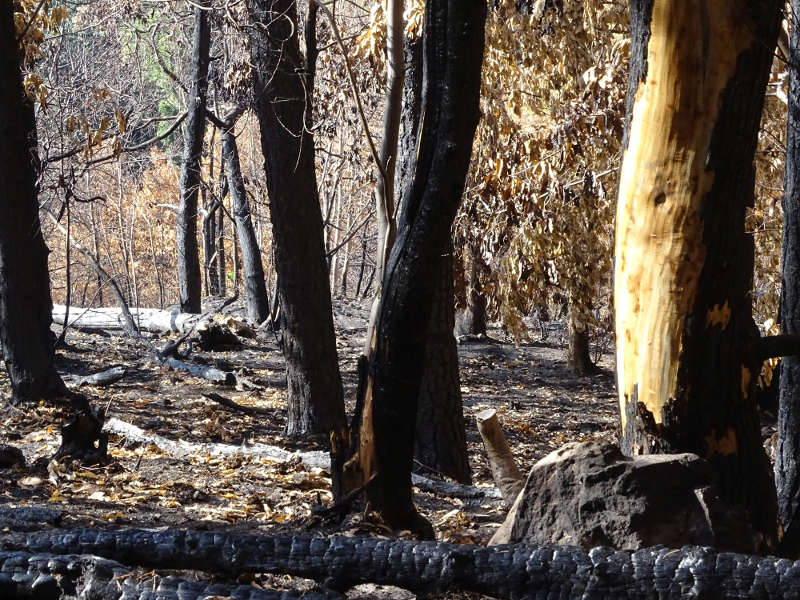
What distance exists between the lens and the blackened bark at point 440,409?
7715 mm

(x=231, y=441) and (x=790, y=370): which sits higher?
(x=790, y=370)

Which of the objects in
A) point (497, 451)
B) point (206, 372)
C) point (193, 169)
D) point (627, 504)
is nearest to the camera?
point (627, 504)

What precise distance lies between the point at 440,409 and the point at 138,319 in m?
10.8

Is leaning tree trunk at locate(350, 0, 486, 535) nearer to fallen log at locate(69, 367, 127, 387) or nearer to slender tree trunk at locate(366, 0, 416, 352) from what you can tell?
slender tree trunk at locate(366, 0, 416, 352)

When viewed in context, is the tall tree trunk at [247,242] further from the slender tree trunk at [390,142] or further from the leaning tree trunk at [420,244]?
the leaning tree trunk at [420,244]

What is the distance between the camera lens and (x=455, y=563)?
3396 millimetres

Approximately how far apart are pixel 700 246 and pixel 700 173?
0.31m

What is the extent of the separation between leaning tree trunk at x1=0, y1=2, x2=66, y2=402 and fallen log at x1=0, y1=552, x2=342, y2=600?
543 cm

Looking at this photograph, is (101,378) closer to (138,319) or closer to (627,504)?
(138,319)

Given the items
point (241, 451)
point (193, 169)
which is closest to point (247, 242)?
point (193, 169)

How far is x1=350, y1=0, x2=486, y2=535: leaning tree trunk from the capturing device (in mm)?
4203

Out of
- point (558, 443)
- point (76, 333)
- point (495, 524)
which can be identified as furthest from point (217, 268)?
point (495, 524)

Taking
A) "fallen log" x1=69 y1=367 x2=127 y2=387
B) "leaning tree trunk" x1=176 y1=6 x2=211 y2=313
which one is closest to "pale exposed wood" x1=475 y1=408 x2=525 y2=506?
"fallen log" x1=69 y1=367 x2=127 y2=387

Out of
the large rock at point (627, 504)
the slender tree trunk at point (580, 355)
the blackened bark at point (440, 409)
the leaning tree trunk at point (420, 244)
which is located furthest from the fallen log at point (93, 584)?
the slender tree trunk at point (580, 355)
